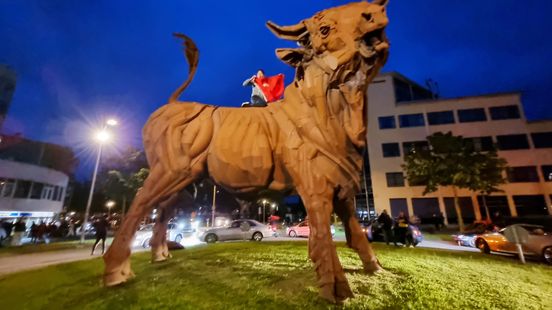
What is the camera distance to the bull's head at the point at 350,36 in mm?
3340

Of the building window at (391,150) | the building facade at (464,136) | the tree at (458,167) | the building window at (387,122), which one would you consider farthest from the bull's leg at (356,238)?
the building window at (387,122)

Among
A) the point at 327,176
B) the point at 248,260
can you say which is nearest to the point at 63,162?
the point at 248,260

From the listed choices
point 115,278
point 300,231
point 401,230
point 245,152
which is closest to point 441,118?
point 300,231

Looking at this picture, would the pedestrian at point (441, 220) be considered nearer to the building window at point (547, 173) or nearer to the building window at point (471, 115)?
the building window at point (547, 173)

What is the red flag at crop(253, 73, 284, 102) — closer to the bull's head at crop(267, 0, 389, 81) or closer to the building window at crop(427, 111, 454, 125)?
the bull's head at crop(267, 0, 389, 81)

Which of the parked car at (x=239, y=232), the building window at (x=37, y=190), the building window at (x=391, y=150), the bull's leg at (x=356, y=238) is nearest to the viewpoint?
the bull's leg at (x=356, y=238)

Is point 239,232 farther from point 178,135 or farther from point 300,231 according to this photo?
point 178,135

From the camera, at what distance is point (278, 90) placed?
5629mm

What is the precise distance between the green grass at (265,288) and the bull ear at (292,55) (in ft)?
10.5

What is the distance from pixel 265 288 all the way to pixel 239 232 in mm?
14330

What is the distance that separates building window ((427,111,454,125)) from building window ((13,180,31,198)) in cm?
4535

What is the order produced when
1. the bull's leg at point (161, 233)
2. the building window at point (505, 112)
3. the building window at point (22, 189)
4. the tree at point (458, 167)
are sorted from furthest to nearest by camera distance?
the building window at point (505, 112) < the building window at point (22, 189) < the tree at point (458, 167) < the bull's leg at point (161, 233)

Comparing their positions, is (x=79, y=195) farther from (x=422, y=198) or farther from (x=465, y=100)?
A: (x=465, y=100)

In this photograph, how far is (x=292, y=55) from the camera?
12.4ft
